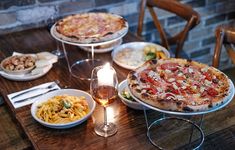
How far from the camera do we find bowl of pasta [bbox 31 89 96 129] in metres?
1.17

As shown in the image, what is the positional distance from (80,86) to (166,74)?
40cm

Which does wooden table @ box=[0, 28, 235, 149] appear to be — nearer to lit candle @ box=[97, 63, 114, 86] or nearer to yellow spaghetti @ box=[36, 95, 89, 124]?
yellow spaghetti @ box=[36, 95, 89, 124]

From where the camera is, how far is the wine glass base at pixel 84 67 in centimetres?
152

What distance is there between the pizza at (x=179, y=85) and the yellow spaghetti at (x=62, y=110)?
21 centimetres

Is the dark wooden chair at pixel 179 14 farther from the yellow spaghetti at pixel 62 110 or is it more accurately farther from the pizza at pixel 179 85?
the yellow spaghetti at pixel 62 110

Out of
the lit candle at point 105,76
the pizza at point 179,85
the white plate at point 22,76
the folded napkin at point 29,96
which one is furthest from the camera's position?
the white plate at point 22,76

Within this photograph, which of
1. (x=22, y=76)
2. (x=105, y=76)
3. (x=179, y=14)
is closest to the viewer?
(x=105, y=76)

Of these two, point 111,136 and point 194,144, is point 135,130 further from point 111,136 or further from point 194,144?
point 194,144

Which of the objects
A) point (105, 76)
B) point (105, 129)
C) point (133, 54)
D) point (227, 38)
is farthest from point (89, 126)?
point (227, 38)

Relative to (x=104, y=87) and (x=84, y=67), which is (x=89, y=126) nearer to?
(x=104, y=87)

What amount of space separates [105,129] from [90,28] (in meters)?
0.55

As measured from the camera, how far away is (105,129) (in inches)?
46.1

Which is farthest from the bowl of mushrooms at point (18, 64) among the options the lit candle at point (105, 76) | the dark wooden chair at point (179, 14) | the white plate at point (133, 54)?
the dark wooden chair at point (179, 14)

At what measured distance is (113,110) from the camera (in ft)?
4.17
